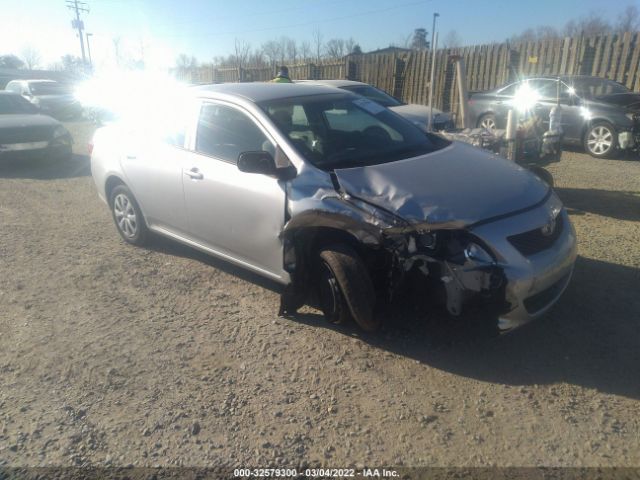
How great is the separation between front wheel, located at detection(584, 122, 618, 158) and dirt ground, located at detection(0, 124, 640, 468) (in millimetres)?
5557

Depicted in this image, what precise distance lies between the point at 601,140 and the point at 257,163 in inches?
344

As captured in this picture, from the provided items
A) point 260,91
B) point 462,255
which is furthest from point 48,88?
point 462,255

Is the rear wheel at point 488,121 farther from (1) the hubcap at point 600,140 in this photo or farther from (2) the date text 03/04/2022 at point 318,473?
(2) the date text 03/04/2022 at point 318,473

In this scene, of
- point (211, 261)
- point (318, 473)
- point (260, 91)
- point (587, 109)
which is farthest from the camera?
point (587, 109)

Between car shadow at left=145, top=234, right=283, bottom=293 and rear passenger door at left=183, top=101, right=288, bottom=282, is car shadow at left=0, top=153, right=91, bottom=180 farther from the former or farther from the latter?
rear passenger door at left=183, top=101, right=288, bottom=282

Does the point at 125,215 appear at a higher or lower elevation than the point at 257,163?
lower

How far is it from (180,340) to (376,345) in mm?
1469

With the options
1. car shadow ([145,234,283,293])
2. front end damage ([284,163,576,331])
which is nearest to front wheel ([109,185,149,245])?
car shadow ([145,234,283,293])

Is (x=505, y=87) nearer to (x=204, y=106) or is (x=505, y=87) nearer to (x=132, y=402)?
(x=204, y=106)

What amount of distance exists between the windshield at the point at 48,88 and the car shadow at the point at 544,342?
20.6 m

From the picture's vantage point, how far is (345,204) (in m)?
3.38

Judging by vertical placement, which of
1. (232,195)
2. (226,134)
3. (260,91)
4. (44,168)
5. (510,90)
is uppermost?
(260,91)

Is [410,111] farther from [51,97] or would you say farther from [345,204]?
[51,97]

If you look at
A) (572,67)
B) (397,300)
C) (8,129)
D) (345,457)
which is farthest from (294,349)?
(572,67)
